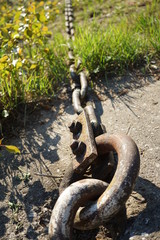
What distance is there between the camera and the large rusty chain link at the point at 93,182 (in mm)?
1791

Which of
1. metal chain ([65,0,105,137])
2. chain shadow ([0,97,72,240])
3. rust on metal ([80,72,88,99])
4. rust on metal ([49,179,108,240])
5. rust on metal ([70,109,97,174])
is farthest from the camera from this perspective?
rust on metal ([80,72,88,99])

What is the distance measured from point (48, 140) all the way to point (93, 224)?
1.16 metres

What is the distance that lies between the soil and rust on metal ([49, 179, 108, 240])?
0.28 metres

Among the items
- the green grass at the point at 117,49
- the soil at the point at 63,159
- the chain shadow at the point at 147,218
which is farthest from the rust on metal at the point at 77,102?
the chain shadow at the point at 147,218

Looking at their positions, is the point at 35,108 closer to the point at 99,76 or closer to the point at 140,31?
the point at 99,76

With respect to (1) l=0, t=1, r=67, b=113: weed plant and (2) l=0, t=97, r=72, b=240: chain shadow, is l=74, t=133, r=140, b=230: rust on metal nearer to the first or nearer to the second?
(2) l=0, t=97, r=72, b=240: chain shadow

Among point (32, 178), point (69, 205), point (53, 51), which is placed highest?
point (53, 51)

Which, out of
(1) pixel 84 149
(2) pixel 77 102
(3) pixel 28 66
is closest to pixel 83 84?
(2) pixel 77 102

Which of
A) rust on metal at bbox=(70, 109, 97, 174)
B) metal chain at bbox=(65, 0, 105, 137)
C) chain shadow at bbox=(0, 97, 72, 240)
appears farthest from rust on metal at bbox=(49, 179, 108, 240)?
metal chain at bbox=(65, 0, 105, 137)

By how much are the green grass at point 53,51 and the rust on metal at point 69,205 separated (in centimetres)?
137

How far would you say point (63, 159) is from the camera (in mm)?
2654

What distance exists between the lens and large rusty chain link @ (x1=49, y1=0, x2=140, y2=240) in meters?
1.79

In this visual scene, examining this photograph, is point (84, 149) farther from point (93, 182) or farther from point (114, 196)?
point (114, 196)

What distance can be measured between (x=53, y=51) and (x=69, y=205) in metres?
2.43
